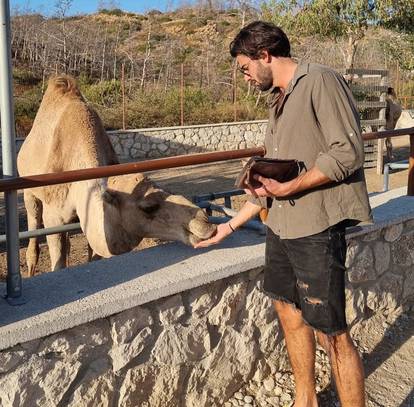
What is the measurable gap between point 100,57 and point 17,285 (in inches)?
1058

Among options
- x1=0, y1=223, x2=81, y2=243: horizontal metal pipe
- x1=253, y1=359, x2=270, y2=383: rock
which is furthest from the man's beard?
x1=0, y1=223, x2=81, y2=243: horizontal metal pipe

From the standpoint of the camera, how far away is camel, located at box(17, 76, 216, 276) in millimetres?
3682

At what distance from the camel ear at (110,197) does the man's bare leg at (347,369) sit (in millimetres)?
1856

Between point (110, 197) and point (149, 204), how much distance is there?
1.12 ft

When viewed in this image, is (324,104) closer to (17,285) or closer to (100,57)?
(17,285)

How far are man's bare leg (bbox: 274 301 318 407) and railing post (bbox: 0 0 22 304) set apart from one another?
1307 mm

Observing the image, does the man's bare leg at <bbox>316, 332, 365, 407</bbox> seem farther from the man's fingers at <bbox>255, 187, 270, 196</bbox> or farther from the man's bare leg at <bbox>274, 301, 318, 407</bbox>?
the man's fingers at <bbox>255, 187, 270, 196</bbox>

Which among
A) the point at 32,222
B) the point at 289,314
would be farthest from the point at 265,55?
the point at 32,222

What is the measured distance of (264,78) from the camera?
101 inches

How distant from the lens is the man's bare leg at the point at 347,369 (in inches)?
104

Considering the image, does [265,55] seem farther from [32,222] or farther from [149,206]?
[32,222]

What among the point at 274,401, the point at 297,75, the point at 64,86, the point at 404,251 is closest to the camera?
the point at 297,75

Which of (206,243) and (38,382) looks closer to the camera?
(38,382)

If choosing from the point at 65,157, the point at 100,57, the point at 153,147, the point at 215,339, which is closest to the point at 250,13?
the point at 100,57
